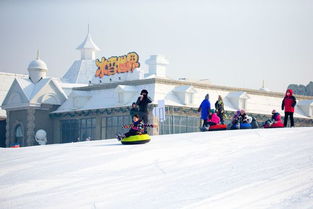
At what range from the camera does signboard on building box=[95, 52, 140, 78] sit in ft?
215

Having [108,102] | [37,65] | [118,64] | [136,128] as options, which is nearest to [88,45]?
[37,65]

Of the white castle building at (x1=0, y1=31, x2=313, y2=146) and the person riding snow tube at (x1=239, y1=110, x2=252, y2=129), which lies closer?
the person riding snow tube at (x1=239, y1=110, x2=252, y2=129)

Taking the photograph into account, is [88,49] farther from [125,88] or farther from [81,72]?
[125,88]

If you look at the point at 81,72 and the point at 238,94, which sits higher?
the point at 81,72

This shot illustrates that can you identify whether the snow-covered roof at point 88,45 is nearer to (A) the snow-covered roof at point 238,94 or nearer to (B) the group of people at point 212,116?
(A) the snow-covered roof at point 238,94

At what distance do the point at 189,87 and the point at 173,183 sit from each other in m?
43.1

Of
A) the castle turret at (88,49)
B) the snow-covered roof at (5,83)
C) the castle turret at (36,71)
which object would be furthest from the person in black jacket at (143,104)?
the castle turret at (88,49)

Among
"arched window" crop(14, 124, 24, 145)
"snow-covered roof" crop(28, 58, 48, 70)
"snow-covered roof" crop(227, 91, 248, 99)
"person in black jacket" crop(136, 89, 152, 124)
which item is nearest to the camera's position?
"person in black jacket" crop(136, 89, 152, 124)

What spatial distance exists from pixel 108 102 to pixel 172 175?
44.2 meters

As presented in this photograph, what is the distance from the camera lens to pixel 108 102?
60.2 m

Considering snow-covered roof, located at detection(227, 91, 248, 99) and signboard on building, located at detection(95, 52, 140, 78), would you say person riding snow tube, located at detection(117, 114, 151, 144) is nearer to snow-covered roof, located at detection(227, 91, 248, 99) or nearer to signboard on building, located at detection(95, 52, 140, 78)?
snow-covered roof, located at detection(227, 91, 248, 99)

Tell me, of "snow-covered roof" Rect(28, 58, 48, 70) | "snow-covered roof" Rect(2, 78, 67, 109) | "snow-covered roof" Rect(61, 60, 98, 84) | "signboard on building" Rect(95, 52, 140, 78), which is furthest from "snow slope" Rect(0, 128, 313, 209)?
"snow-covered roof" Rect(61, 60, 98, 84)

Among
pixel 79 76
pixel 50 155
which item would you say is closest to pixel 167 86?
pixel 79 76

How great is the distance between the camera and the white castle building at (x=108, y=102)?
5812 cm
